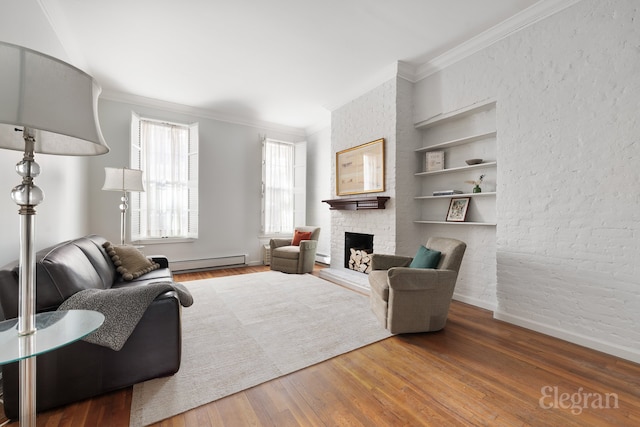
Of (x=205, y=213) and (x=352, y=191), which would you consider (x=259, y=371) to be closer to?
(x=352, y=191)

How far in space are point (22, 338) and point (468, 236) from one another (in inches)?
144

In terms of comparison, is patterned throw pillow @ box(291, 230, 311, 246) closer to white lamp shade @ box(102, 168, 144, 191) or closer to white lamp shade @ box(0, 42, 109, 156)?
white lamp shade @ box(102, 168, 144, 191)

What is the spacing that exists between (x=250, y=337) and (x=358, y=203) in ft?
7.99

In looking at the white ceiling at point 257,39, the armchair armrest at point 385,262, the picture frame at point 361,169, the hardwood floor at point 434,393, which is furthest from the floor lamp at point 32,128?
the picture frame at point 361,169

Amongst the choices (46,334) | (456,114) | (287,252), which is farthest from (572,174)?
(287,252)

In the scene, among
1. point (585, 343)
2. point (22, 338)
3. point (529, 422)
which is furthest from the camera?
point (585, 343)

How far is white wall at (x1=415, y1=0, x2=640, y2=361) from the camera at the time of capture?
2.10m

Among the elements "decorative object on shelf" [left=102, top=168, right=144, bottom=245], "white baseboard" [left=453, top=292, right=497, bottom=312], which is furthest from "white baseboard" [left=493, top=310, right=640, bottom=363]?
"decorative object on shelf" [left=102, top=168, right=144, bottom=245]

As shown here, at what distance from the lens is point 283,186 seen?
5.92 m

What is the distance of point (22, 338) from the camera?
101cm

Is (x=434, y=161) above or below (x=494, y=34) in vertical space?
below

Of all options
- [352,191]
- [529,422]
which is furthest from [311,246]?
[529,422]

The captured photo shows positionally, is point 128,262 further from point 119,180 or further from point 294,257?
point 294,257

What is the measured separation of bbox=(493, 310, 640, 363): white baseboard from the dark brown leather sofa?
2.94 meters
